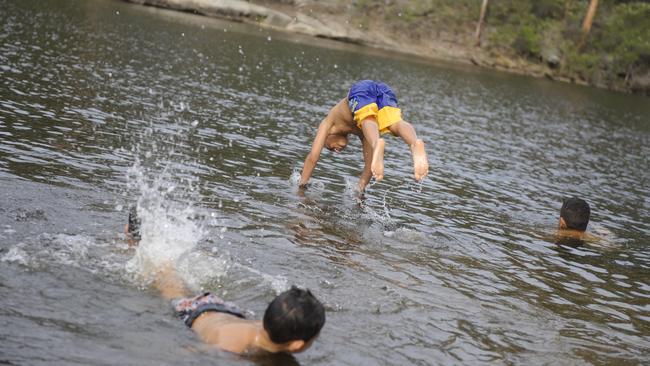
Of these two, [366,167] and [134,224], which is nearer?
[134,224]

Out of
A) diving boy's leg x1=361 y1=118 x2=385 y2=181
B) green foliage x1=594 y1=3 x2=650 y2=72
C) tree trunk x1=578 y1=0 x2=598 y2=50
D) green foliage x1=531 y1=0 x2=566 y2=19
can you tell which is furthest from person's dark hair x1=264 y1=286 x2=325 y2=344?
green foliage x1=531 y1=0 x2=566 y2=19

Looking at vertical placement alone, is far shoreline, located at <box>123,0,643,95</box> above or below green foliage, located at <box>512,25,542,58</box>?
below

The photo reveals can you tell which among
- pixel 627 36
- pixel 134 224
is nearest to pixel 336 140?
pixel 134 224

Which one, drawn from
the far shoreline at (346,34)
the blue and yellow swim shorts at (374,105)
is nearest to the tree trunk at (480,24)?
the far shoreline at (346,34)

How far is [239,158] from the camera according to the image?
14.3m

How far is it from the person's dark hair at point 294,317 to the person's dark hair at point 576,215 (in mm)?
7764

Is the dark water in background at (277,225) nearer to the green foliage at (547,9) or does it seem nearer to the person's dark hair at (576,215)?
the person's dark hair at (576,215)

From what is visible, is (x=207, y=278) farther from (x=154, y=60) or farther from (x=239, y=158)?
(x=154, y=60)

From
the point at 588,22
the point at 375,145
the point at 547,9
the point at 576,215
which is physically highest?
the point at 547,9

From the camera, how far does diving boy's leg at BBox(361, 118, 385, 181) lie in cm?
997

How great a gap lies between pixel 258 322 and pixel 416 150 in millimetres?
4418

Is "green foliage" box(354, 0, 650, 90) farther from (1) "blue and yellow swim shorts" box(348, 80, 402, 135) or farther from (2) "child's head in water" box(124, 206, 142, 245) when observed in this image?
(2) "child's head in water" box(124, 206, 142, 245)

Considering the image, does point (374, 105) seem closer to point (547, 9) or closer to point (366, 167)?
point (366, 167)

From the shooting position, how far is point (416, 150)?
33.2 feet
